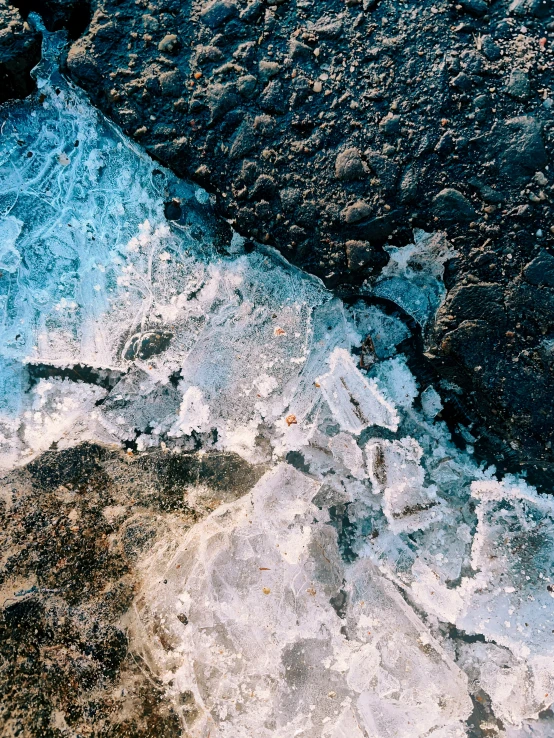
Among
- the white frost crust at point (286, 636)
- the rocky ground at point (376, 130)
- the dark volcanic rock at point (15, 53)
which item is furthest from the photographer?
the white frost crust at point (286, 636)

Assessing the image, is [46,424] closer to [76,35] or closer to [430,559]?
[76,35]

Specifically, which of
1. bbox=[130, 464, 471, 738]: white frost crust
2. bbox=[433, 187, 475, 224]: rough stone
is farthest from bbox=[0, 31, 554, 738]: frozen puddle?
bbox=[433, 187, 475, 224]: rough stone

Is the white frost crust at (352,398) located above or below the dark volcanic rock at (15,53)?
below

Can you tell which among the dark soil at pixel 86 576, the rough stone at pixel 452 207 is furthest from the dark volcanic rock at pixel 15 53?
the rough stone at pixel 452 207

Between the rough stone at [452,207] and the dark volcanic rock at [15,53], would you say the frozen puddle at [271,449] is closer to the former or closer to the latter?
the dark volcanic rock at [15,53]

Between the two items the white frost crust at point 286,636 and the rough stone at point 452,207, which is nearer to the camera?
the rough stone at point 452,207

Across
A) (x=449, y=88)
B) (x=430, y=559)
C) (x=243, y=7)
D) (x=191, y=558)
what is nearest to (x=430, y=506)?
(x=430, y=559)

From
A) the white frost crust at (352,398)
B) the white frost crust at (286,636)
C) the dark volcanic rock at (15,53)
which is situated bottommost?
the white frost crust at (286,636)
